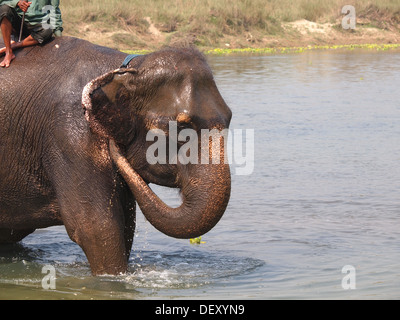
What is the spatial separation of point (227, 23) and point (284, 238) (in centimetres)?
2681

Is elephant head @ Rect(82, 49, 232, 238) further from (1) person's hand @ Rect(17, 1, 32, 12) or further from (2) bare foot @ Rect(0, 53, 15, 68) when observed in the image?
(1) person's hand @ Rect(17, 1, 32, 12)

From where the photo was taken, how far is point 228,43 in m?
32.5

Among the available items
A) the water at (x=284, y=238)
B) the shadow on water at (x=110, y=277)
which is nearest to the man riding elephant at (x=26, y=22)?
the water at (x=284, y=238)

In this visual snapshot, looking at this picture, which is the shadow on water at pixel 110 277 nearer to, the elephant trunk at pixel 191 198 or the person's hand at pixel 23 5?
the elephant trunk at pixel 191 198

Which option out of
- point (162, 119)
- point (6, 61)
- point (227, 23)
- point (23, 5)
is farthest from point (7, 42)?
point (227, 23)

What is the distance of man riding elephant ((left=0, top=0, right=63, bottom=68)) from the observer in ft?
20.2

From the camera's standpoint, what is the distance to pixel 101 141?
18.9ft

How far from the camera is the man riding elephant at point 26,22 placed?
6.15 m

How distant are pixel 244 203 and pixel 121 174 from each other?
3.47 m

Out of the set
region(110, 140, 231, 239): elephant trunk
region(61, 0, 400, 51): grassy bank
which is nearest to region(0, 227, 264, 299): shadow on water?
region(110, 140, 231, 239): elephant trunk

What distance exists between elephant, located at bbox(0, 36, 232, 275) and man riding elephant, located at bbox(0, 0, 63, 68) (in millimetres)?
66

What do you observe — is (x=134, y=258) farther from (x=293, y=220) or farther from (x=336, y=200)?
(x=336, y=200)

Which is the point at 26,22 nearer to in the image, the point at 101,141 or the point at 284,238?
the point at 101,141
